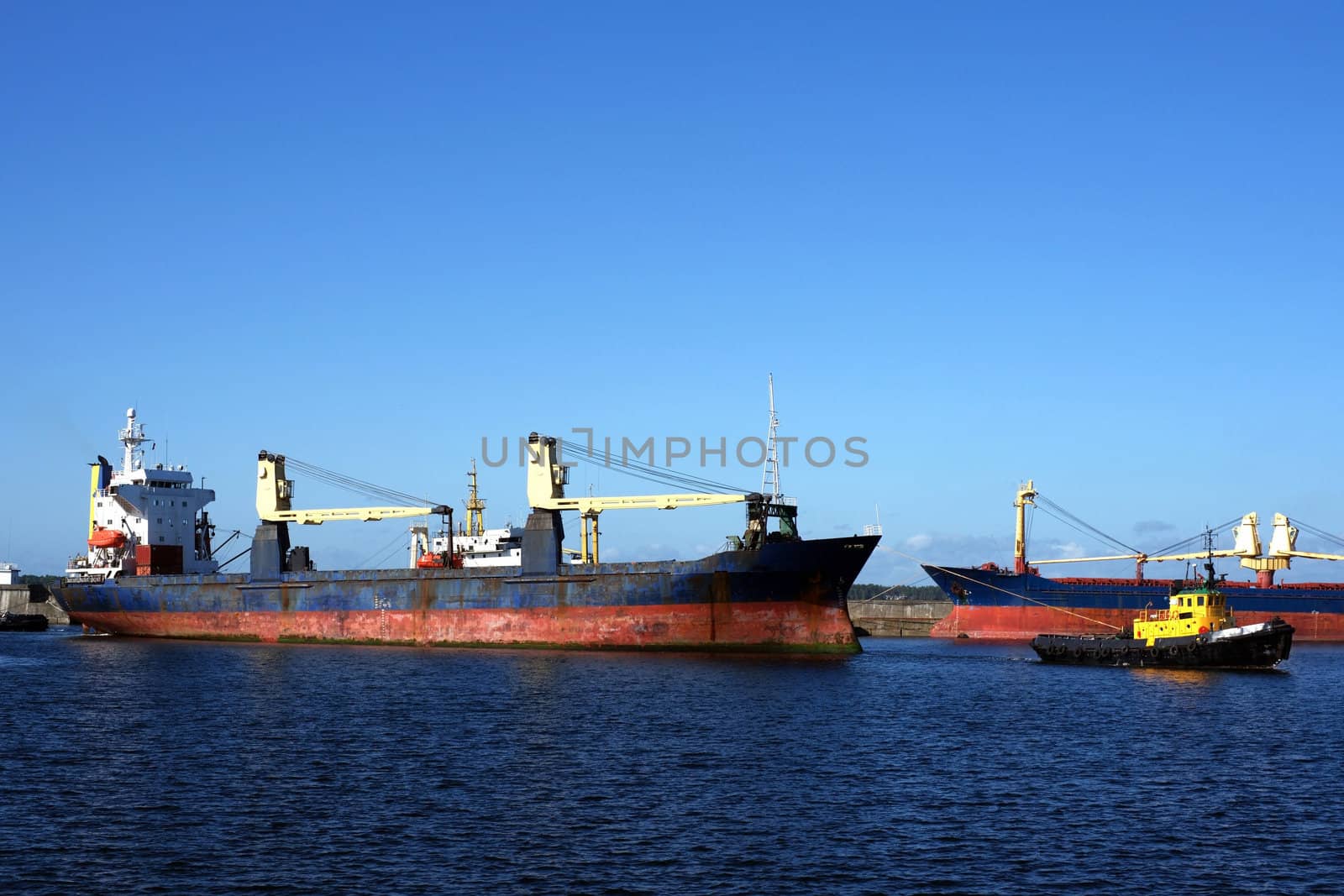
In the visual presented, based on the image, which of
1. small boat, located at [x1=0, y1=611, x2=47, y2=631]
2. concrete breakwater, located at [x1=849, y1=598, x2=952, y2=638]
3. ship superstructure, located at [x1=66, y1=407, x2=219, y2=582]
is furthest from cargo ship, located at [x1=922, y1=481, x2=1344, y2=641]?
small boat, located at [x1=0, y1=611, x2=47, y2=631]

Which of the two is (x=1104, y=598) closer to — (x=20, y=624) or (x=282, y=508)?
(x=282, y=508)

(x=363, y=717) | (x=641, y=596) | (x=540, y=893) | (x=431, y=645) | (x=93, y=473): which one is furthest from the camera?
(x=93, y=473)

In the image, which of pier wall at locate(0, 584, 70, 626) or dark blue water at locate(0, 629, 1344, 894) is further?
pier wall at locate(0, 584, 70, 626)

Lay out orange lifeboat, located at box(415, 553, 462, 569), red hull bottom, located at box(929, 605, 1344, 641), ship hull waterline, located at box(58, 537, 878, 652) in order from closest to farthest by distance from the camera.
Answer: ship hull waterline, located at box(58, 537, 878, 652) < orange lifeboat, located at box(415, 553, 462, 569) < red hull bottom, located at box(929, 605, 1344, 641)

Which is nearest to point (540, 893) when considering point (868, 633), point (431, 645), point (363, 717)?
point (363, 717)

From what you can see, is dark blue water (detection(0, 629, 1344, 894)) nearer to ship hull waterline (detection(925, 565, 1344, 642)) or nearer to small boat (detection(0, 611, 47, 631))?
ship hull waterline (detection(925, 565, 1344, 642))

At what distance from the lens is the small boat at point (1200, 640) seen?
45.4 metres

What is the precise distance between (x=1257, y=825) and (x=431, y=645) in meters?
37.1

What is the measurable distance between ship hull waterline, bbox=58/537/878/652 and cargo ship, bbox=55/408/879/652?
0.18 feet

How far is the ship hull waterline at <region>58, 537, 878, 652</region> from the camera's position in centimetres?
4422

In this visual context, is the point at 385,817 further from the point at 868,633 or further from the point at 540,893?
the point at 868,633

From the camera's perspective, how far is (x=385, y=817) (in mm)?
19094

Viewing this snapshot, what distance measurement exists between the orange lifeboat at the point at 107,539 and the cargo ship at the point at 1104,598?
4524 centimetres

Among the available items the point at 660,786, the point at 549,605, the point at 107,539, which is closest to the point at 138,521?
the point at 107,539
